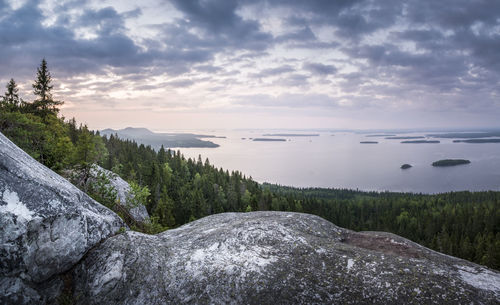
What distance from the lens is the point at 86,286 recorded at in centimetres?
788

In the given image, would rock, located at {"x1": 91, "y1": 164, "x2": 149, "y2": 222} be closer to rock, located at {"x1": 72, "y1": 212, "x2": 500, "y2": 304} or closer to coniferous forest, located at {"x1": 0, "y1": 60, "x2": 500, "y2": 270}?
coniferous forest, located at {"x1": 0, "y1": 60, "x2": 500, "y2": 270}

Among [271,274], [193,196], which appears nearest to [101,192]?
[271,274]

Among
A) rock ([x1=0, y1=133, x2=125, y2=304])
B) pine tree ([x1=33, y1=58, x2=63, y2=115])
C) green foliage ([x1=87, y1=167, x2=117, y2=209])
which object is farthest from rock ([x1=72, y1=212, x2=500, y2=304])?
pine tree ([x1=33, y1=58, x2=63, y2=115])

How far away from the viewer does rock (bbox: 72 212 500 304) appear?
7.26 m

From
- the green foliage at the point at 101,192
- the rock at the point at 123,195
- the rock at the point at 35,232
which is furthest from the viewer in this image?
the rock at the point at 123,195

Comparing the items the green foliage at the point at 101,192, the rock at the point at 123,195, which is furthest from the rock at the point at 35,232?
the rock at the point at 123,195

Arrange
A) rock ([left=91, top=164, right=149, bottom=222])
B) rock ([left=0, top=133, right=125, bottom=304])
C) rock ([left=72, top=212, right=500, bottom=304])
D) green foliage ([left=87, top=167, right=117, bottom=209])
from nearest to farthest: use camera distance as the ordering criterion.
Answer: rock ([left=0, top=133, right=125, bottom=304]) → rock ([left=72, top=212, right=500, bottom=304]) → green foliage ([left=87, top=167, right=117, bottom=209]) → rock ([left=91, top=164, right=149, bottom=222])

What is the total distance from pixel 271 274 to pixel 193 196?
5563 centimetres

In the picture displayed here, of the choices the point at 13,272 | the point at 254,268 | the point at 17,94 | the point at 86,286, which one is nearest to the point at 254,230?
the point at 254,268

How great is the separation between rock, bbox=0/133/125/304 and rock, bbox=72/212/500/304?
71cm

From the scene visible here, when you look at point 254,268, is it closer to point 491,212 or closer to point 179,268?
point 179,268

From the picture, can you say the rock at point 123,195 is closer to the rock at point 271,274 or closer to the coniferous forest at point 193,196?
the coniferous forest at point 193,196

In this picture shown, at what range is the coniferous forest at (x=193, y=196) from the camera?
748 inches

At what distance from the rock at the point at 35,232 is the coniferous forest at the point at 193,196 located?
857cm
